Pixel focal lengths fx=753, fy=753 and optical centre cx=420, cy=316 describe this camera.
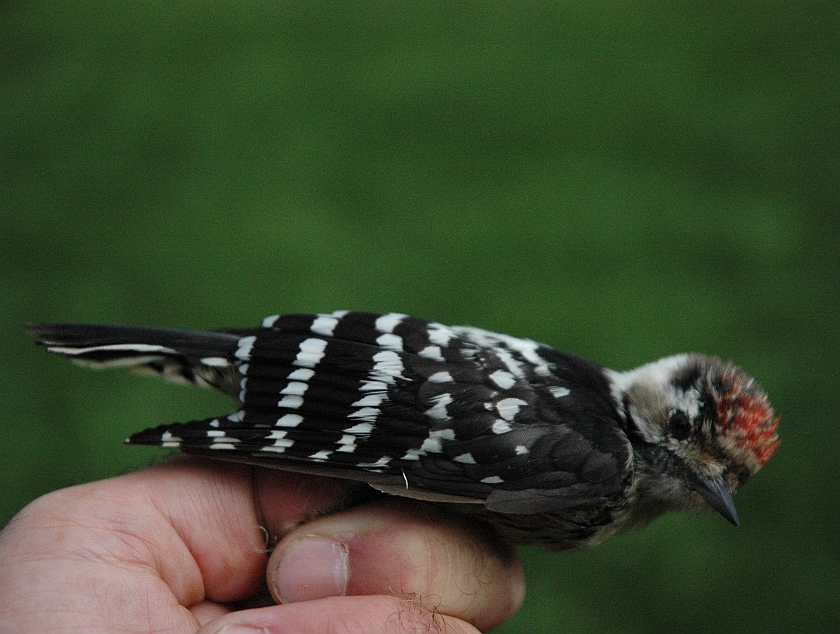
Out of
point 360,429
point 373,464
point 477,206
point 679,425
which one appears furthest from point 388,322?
point 477,206

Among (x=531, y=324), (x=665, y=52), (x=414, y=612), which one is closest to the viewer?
(x=414, y=612)

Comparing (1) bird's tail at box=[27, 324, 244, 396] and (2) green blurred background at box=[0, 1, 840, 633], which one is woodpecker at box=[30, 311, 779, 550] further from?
(2) green blurred background at box=[0, 1, 840, 633]

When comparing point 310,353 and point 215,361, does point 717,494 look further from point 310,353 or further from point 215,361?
point 215,361

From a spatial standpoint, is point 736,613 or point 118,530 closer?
point 118,530

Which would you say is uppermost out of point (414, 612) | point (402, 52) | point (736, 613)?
point (402, 52)

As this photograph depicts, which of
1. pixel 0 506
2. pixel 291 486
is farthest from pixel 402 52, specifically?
pixel 291 486

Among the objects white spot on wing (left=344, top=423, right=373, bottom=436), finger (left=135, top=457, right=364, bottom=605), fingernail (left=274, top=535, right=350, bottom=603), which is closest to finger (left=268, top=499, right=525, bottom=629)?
fingernail (left=274, top=535, right=350, bottom=603)

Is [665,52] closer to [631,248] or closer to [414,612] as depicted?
[631,248]
